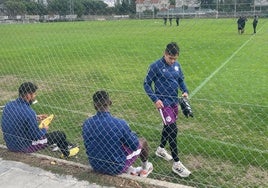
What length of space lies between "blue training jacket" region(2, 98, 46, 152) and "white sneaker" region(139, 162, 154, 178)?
1347 millimetres

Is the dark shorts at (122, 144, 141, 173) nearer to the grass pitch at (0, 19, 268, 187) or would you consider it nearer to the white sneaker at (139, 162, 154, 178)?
the white sneaker at (139, 162, 154, 178)

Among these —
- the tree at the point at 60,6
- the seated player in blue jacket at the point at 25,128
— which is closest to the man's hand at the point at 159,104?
the seated player in blue jacket at the point at 25,128

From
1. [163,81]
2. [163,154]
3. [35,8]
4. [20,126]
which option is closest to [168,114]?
[163,81]

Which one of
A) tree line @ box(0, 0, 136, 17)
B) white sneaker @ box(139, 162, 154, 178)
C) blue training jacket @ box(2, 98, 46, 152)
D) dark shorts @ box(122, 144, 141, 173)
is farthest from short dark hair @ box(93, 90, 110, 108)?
tree line @ box(0, 0, 136, 17)

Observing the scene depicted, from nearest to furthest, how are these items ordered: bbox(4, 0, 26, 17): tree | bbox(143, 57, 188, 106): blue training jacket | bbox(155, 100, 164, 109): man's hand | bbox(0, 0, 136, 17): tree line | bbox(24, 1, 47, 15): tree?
1. bbox(155, 100, 164, 109): man's hand
2. bbox(143, 57, 188, 106): blue training jacket
3. bbox(0, 0, 136, 17): tree line
4. bbox(24, 1, 47, 15): tree
5. bbox(4, 0, 26, 17): tree

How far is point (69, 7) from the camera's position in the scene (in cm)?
691

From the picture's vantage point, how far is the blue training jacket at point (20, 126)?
4.47m

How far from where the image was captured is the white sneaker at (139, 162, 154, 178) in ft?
13.5

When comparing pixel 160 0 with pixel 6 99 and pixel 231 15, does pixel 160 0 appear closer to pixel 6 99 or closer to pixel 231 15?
pixel 231 15

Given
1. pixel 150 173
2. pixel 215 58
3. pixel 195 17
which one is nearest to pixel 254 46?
pixel 215 58

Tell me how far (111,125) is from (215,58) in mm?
10026

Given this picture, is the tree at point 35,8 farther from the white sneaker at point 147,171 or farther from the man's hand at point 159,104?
the white sneaker at point 147,171

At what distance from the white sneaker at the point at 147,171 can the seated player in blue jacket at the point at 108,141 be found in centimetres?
1

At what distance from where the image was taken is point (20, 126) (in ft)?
14.8
